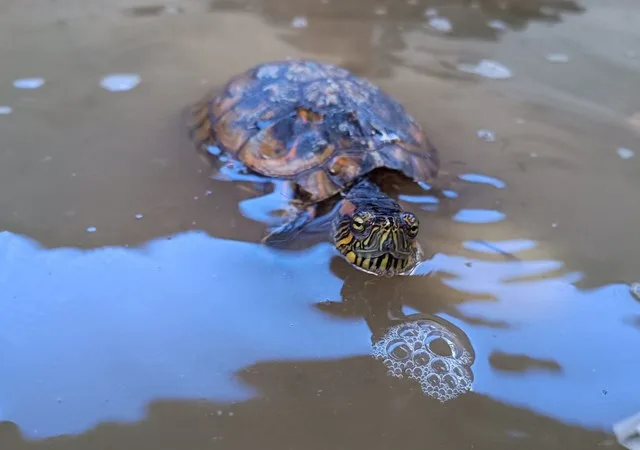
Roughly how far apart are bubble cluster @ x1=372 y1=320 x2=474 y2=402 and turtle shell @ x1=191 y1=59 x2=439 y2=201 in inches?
29.8

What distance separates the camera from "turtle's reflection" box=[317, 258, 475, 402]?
1.94 m

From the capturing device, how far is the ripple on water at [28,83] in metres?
3.30

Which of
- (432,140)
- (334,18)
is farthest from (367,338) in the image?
(334,18)

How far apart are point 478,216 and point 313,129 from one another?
86 centimetres

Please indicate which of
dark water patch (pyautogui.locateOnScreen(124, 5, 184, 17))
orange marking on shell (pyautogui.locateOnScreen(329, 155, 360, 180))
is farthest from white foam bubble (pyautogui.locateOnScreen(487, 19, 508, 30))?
orange marking on shell (pyautogui.locateOnScreen(329, 155, 360, 180))

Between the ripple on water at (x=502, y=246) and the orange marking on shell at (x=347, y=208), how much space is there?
535 millimetres

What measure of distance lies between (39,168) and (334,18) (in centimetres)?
245

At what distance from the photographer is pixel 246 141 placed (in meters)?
2.78

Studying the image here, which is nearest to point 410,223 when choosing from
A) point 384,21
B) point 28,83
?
point 28,83

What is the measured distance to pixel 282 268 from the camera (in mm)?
2312

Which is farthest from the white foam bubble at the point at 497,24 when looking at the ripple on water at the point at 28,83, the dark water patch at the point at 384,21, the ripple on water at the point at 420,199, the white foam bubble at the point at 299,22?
the ripple on water at the point at 28,83

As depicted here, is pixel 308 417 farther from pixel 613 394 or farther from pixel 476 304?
pixel 613 394

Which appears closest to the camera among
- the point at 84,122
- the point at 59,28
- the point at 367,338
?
the point at 367,338

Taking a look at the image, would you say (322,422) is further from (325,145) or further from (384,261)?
(325,145)
